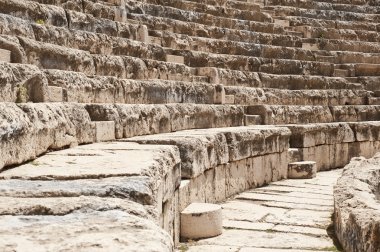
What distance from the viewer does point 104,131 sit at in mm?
5766

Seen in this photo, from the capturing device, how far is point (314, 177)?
918cm

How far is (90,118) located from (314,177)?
490cm

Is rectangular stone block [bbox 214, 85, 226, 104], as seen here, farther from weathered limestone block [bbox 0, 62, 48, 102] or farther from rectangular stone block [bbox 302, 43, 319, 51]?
rectangular stone block [bbox 302, 43, 319, 51]

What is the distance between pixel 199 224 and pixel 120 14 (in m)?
6.47

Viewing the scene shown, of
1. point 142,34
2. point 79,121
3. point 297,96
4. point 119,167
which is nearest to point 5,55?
point 79,121

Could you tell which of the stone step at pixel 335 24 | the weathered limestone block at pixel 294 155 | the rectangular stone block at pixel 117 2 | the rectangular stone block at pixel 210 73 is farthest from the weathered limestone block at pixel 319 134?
the stone step at pixel 335 24

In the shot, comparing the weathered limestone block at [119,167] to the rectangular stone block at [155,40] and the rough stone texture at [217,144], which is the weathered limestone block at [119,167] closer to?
the rough stone texture at [217,144]

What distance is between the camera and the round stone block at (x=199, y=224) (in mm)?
5023

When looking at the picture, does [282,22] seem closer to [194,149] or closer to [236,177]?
[236,177]

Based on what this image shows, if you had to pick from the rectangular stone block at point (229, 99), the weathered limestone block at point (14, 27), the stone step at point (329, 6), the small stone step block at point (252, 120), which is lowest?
the small stone step block at point (252, 120)

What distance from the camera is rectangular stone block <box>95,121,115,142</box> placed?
563 centimetres

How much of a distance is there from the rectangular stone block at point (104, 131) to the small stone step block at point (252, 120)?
4.47 meters

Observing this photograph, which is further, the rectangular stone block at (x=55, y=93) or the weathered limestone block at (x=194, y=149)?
the weathered limestone block at (x=194, y=149)

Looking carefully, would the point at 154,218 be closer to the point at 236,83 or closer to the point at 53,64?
the point at 53,64
